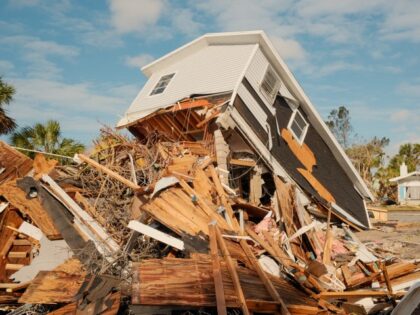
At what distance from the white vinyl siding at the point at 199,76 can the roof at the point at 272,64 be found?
0.19 meters

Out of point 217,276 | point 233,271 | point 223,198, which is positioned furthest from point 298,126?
point 217,276

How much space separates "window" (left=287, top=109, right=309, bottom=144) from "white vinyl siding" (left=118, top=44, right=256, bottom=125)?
2597mm

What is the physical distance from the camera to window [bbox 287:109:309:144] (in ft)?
42.7

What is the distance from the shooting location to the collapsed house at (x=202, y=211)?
218 inches

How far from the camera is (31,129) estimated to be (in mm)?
16484

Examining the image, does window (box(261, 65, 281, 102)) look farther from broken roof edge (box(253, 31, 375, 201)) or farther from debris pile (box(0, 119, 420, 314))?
debris pile (box(0, 119, 420, 314))

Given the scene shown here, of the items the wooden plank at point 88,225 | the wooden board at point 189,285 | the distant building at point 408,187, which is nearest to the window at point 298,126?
the wooden plank at point 88,225

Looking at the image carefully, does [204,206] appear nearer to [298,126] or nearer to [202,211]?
[202,211]

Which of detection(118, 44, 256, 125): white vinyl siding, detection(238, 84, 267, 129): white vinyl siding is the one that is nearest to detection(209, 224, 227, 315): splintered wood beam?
detection(238, 84, 267, 129): white vinyl siding

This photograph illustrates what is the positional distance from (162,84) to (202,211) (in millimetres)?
7214

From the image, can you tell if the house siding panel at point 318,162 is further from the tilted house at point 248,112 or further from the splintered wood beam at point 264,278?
the splintered wood beam at point 264,278

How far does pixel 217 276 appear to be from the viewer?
525cm

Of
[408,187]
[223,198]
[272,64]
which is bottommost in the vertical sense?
[223,198]

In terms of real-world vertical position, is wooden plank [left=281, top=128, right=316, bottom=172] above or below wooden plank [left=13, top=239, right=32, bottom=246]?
above
